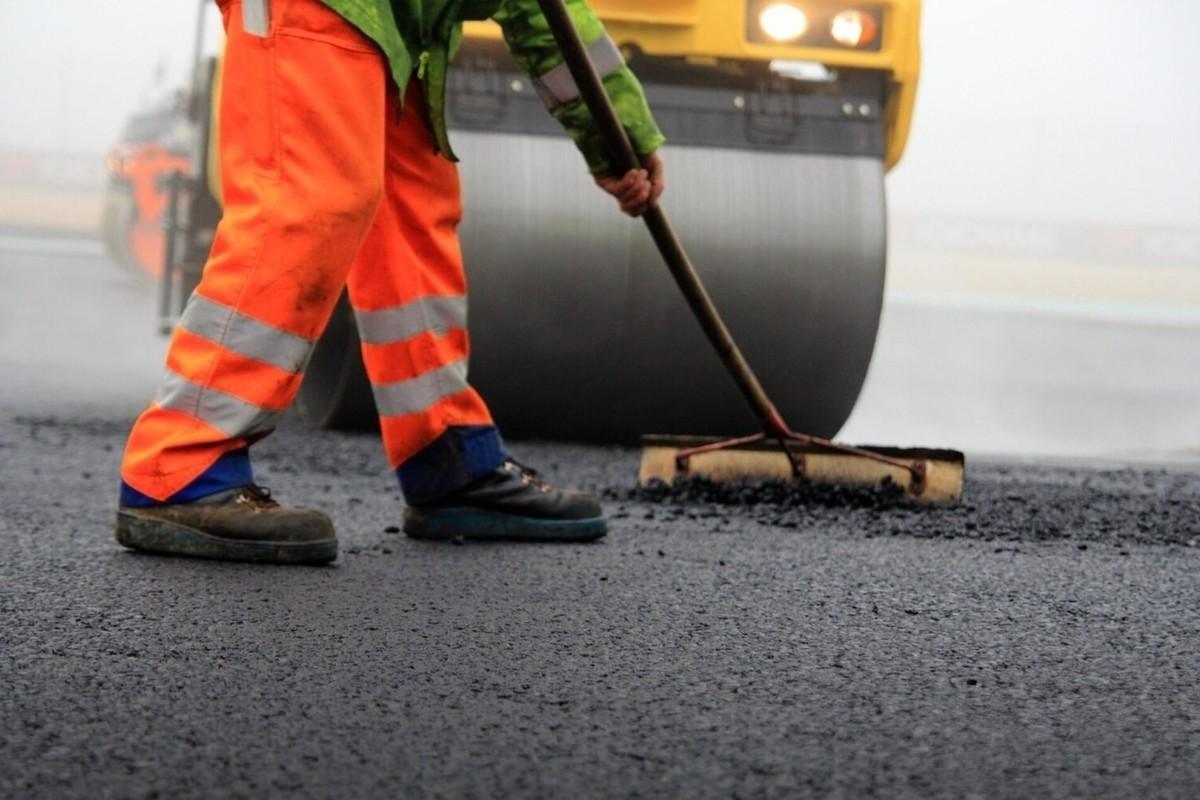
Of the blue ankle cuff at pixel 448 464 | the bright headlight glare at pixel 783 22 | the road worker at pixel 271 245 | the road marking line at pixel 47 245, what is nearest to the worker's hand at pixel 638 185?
the road worker at pixel 271 245

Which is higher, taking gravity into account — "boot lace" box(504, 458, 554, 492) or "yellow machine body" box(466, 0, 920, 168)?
"yellow machine body" box(466, 0, 920, 168)

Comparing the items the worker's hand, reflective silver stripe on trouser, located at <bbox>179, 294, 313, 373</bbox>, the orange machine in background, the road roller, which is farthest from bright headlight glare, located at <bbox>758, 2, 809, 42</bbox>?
the orange machine in background

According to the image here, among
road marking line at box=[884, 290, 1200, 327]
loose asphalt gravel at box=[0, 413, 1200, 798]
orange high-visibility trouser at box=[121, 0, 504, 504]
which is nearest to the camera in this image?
loose asphalt gravel at box=[0, 413, 1200, 798]

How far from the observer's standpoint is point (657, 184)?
281 centimetres

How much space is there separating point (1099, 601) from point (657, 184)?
1015mm

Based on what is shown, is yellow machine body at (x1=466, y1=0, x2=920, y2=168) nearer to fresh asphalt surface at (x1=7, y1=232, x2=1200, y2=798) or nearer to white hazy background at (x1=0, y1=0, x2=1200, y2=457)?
fresh asphalt surface at (x1=7, y1=232, x2=1200, y2=798)

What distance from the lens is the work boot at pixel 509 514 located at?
2695 millimetres

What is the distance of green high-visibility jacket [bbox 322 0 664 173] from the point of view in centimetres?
238

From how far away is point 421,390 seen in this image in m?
2.64

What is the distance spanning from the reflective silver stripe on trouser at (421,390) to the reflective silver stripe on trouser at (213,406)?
0.32 m

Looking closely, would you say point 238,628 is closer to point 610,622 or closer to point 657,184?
point 610,622

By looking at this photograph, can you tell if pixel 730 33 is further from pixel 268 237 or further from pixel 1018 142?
pixel 1018 142

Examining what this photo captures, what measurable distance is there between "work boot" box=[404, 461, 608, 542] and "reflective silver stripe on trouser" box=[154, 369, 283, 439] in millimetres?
430

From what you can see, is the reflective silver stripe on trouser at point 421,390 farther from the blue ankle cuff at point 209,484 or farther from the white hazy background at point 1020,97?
the white hazy background at point 1020,97
